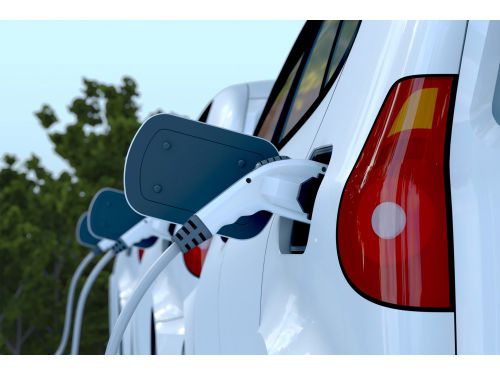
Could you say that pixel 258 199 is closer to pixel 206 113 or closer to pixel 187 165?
pixel 187 165

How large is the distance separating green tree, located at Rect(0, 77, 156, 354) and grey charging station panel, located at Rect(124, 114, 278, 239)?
26416 mm

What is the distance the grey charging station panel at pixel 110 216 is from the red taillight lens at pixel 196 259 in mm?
1415

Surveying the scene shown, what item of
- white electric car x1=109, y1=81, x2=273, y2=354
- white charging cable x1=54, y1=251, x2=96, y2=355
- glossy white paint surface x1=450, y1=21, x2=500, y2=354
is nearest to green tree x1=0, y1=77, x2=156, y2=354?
white charging cable x1=54, y1=251, x2=96, y2=355

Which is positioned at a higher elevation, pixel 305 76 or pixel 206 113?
pixel 206 113

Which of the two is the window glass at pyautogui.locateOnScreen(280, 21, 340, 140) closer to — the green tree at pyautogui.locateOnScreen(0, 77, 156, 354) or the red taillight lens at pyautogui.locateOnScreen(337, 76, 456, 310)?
the red taillight lens at pyautogui.locateOnScreen(337, 76, 456, 310)

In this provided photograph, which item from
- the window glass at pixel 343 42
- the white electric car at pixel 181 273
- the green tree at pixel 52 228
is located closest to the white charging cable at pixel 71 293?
the white electric car at pixel 181 273

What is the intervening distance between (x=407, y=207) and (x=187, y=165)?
572 mm

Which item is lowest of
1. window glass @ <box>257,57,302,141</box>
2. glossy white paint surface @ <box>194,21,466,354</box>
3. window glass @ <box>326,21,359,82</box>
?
glossy white paint surface @ <box>194,21,466,354</box>

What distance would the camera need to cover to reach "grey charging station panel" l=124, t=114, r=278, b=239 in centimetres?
181

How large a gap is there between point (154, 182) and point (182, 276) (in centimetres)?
197

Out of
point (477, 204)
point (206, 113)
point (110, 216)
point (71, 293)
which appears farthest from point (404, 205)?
point (71, 293)

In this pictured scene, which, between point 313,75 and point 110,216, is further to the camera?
point 110,216

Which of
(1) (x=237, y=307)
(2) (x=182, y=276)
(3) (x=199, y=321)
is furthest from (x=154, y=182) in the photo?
(2) (x=182, y=276)

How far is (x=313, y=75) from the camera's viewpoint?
208 cm
